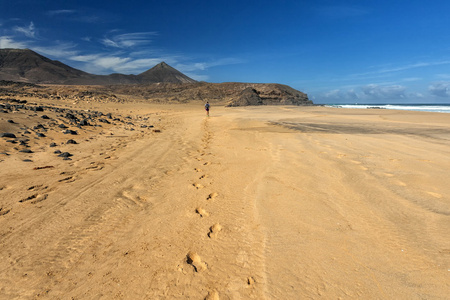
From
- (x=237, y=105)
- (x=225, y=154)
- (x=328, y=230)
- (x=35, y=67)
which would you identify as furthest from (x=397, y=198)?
(x=35, y=67)

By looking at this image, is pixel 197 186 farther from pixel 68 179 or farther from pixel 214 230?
pixel 68 179

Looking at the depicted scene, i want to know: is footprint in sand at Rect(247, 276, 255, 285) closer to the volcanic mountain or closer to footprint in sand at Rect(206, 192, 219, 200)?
footprint in sand at Rect(206, 192, 219, 200)

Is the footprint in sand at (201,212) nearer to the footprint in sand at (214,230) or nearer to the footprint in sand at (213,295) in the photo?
the footprint in sand at (214,230)

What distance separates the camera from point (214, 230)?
2.58 meters

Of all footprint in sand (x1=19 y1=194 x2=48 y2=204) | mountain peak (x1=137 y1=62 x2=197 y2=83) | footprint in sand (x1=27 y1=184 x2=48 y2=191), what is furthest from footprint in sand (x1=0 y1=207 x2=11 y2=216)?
mountain peak (x1=137 y1=62 x2=197 y2=83)

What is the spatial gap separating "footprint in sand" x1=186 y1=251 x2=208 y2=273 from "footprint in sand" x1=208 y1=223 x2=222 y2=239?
0.32 metres

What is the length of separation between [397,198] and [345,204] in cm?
80

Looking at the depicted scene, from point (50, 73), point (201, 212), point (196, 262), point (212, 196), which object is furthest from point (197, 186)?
point (50, 73)

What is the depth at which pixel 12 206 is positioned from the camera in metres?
2.97

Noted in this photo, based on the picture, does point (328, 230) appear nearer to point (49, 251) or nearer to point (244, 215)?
point (244, 215)

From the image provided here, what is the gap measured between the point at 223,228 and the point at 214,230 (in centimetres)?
10

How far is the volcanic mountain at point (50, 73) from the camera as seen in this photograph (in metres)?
95.1

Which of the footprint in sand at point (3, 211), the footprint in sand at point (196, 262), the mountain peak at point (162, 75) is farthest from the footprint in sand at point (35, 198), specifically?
the mountain peak at point (162, 75)

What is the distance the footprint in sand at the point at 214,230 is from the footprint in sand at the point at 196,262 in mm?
319
